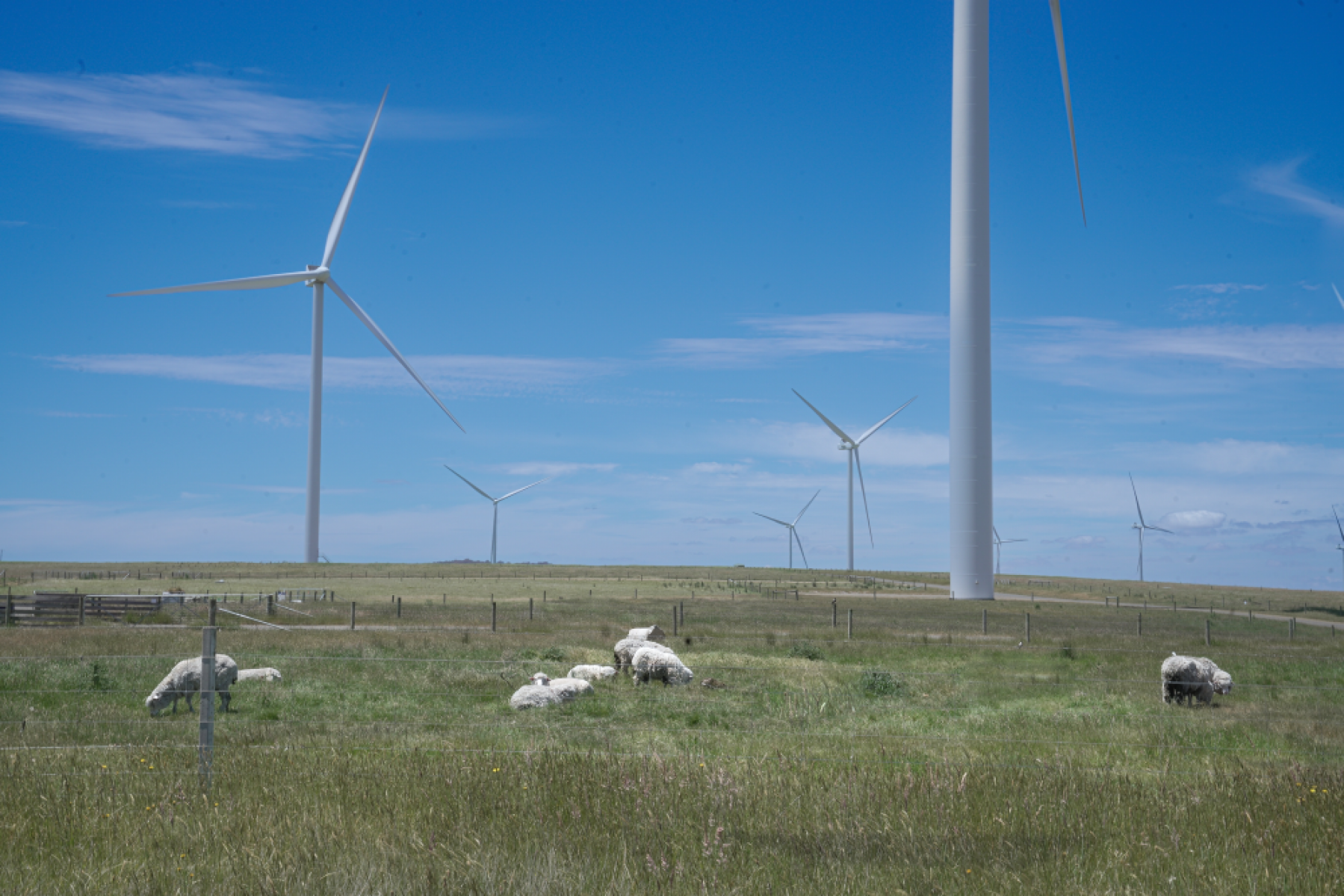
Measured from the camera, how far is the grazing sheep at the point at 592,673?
2311 cm

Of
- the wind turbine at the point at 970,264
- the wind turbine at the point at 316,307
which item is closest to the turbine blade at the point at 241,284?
the wind turbine at the point at 316,307

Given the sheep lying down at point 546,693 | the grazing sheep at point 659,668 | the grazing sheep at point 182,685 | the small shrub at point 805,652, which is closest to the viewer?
the grazing sheep at point 182,685

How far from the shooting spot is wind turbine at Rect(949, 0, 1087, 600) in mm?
67438

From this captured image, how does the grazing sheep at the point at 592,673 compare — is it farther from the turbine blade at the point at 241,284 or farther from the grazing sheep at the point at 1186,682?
the turbine blade at the point at 241,284

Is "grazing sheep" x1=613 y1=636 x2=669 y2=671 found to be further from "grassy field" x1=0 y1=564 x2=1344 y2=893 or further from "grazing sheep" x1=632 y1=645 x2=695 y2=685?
"grassy field" x1=0 y1=564 x2=1344 y2=893

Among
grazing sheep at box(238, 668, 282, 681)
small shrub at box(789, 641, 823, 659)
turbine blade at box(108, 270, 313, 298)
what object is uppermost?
turbine blade at box(108, 270, 313, 298)

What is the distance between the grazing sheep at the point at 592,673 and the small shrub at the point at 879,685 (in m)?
5.77

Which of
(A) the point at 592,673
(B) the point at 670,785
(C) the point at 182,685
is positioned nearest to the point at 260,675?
(C) the point at 182,685

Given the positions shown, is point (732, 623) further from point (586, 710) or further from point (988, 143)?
point (988, 143)

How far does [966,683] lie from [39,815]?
1941 cm

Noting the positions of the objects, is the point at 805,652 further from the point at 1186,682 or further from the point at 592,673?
the point at 1186,682

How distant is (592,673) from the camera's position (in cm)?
2339

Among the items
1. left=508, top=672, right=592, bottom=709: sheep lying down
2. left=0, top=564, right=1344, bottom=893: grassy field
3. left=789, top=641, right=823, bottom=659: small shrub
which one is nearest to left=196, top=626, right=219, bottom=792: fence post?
left=0, top=564, right=1344, bottom=893: grassy field

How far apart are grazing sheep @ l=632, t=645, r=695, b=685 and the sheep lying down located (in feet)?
9.04
